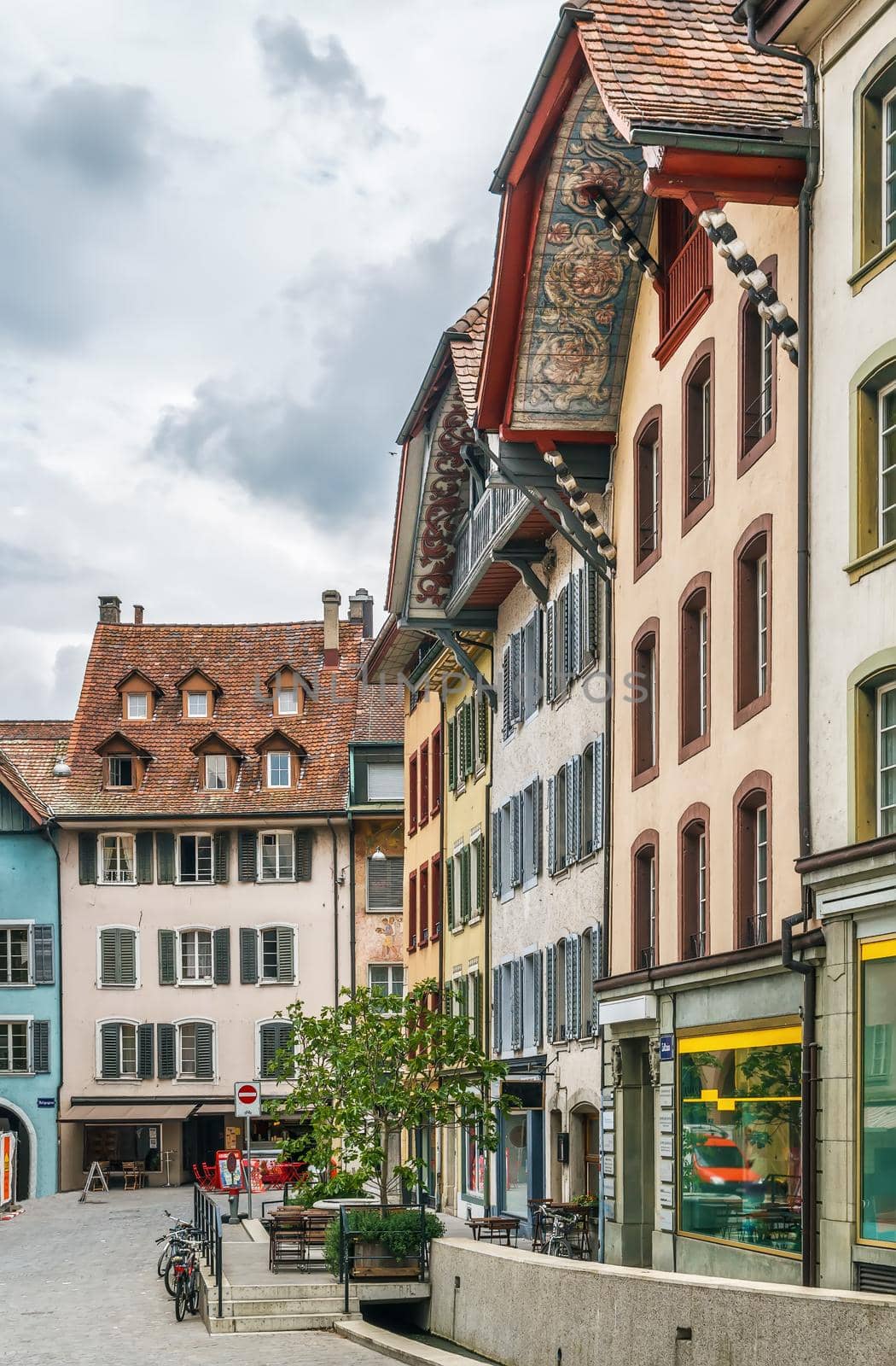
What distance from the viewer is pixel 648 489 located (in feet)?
95.4

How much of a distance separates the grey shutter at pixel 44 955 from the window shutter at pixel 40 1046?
1.17 meters

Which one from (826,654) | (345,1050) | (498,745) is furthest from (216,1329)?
(498,745)

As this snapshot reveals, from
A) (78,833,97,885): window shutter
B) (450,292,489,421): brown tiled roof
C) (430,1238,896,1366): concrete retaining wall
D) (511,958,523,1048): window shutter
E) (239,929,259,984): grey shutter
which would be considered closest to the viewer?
(430,1238,896,1366): concrete retaining wall

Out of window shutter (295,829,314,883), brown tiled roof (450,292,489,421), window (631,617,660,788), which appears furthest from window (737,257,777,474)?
window shutter (295,829,314,883)

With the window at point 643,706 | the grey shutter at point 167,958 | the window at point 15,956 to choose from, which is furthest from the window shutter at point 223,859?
the window at point 643,706

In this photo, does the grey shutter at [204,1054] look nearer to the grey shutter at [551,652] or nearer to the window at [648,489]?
the grey shutter at [551,652]

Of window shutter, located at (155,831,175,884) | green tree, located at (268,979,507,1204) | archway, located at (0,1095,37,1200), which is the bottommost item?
archway, located at (0,1095,37,1200)

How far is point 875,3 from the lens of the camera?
19.5m

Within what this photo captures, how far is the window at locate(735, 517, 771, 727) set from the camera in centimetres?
2356

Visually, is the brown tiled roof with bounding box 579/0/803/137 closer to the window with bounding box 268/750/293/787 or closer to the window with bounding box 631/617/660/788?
the window with bounding box 631/617/660/788

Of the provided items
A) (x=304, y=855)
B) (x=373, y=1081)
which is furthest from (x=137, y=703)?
(x=373, y=1081)

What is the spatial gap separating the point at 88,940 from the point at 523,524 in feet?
113

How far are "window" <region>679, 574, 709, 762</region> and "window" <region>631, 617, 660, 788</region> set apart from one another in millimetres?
1751

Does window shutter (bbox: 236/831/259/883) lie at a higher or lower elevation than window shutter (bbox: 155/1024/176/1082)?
higher
